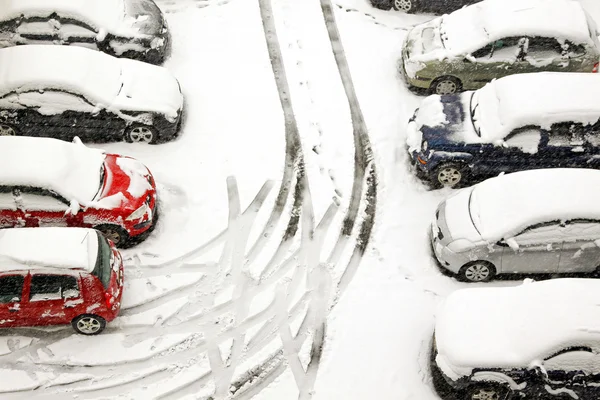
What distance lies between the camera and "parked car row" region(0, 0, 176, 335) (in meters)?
9.53

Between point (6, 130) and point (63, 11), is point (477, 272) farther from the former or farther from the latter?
point (63, 11)

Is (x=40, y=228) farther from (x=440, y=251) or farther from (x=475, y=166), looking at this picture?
(x=475, y=166)

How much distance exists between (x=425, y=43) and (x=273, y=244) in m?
5.89

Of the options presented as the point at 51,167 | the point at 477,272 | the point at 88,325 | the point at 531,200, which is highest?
the point at 531,200

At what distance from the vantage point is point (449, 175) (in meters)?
12.1

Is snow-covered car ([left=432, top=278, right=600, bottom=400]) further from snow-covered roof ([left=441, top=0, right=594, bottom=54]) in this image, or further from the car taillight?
snow-covered roof ([left=441, top=0, right=594, bottom=54])

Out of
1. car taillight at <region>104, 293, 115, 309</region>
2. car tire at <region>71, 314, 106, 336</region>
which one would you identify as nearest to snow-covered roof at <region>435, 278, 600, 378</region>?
car taillight at <region>104, 293, 115, 309</region>

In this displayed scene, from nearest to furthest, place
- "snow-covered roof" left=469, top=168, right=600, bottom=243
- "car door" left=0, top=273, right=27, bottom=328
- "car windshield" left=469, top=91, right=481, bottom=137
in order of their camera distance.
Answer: "car door" left=0, top=273, right=27, bottom=328
"snow-covered roof" left=469, top=168, right=600, bottom=243
"car windshield" left=469, top=91, right=481, bottom=137

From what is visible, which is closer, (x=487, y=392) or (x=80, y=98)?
(x=487, y=392)

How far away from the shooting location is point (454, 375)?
349 inches

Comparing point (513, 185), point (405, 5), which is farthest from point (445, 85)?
point (513, 185)

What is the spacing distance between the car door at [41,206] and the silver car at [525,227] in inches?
250

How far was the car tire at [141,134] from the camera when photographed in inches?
497

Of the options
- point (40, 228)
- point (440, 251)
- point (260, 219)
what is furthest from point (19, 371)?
point (440, 251)
